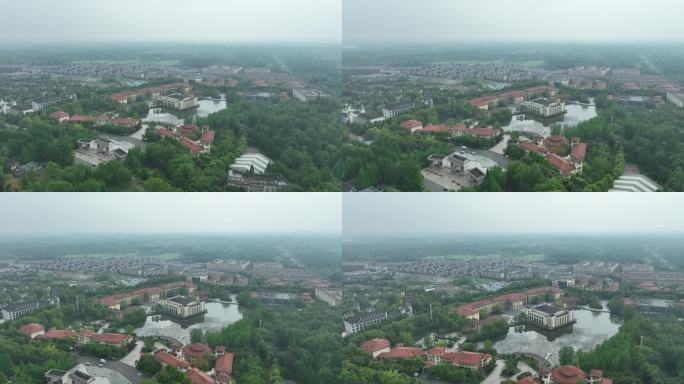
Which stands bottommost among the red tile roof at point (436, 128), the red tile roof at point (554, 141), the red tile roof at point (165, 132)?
the red tile roof at point (554, 141)

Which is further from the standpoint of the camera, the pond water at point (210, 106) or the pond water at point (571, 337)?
the pond water at point (210, 106)

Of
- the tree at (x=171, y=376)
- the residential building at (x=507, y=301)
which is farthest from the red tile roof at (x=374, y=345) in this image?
the tree at (x=171, y=376)

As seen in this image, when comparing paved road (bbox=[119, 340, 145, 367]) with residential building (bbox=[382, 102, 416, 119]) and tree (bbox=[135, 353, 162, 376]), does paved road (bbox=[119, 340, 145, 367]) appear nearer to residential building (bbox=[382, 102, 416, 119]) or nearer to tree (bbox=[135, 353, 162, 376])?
tree (bbox=[135, 353, 162, 376])

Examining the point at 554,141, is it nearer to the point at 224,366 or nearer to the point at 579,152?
the point at 579,152

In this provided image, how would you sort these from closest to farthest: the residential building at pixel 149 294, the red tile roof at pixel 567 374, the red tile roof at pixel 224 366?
the red tile roof at pixel 567 374 → the red tile roof at pixel 224 366 → the residential building at pixel 149 294

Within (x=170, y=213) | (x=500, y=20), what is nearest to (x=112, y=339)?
(x=170, y=213)

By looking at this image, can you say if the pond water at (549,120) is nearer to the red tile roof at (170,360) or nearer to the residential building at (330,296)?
the residential building at (330,296)
